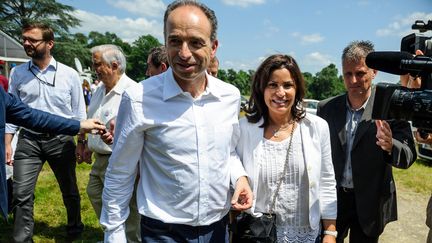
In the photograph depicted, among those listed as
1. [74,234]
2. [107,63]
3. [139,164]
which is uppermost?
[107,63]

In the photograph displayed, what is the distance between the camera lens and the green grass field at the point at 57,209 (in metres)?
4.39

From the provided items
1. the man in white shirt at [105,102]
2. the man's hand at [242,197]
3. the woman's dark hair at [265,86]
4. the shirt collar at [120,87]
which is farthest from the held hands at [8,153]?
the man's hand at [242,197]

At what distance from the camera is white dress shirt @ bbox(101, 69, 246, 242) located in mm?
1762

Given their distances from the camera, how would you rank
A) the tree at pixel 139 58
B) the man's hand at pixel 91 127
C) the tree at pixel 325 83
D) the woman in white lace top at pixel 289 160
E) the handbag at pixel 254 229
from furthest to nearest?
the tree at pixel 139 58 → the tree at pixel 325 83 → the man's hand at pixel 91 127 → the woman in white lace top at pixel 289 160 → the handbag at pixel 254 229

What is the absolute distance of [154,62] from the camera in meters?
3.95

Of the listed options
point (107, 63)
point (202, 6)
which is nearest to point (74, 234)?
point (107, 63)

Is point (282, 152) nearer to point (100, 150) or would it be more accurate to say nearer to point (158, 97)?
point (158, 97)

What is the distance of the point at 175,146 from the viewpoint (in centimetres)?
178

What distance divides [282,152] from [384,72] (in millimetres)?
739

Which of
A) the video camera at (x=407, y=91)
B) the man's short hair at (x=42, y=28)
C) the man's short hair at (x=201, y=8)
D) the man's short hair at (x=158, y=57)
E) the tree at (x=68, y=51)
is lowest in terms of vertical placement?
the video camera at (x=407, y=91)

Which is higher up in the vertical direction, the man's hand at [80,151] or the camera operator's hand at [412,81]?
the camera operator's hand at [412,81]

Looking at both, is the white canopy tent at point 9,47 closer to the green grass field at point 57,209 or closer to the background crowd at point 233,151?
the green grass field at point 57,209

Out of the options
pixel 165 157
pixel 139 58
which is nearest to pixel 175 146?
pixel 165 157

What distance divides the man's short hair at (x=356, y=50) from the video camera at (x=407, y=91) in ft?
2.69
